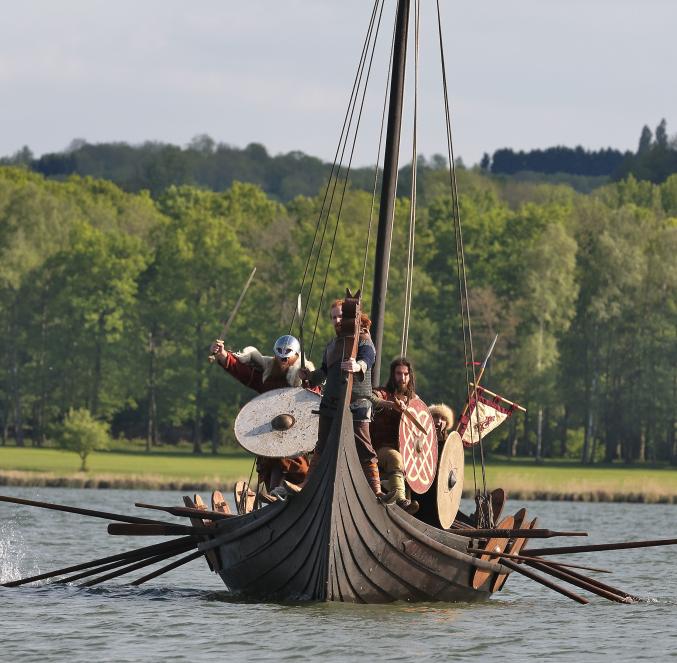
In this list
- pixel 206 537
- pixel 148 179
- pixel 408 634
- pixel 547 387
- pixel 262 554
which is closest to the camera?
pixel 408 634

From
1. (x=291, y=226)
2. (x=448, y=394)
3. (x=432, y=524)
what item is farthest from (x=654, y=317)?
(x=432, y=524)

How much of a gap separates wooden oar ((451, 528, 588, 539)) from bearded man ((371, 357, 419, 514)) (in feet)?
2.57

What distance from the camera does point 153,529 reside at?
20.9 meters

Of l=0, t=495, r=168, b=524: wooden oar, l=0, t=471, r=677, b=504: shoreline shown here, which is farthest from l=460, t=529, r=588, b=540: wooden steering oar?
l=0, t=471, r=677, b=504: shoreline

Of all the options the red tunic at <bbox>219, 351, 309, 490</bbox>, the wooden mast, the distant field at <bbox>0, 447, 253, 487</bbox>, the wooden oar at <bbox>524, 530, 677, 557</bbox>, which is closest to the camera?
the wooden oar at <bbox>524, 530, 677, 557</bbox>

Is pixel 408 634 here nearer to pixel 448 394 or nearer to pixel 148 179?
pixel 448 394

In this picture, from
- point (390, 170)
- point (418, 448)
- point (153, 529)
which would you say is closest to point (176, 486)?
point (390, 170)

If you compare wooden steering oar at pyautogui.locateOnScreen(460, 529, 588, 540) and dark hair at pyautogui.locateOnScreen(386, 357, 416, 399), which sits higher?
dark hair at pyautogui.locateOnScreen(386, 357, 416, 399)

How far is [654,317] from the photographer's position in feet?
285

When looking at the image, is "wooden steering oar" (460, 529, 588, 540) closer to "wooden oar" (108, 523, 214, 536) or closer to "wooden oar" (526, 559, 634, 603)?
"wooden oar" (526, 559, 634, 603)

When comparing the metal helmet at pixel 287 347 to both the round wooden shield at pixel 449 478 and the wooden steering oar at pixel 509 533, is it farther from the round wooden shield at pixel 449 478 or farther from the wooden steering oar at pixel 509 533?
the wooden steering oar at pixel 509 533

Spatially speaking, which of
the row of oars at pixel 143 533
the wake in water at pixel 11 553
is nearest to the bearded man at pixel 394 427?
the row of oars at pixel 143 533

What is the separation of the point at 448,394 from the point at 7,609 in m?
63.5

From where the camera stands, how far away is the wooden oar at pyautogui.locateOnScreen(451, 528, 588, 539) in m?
20.1
